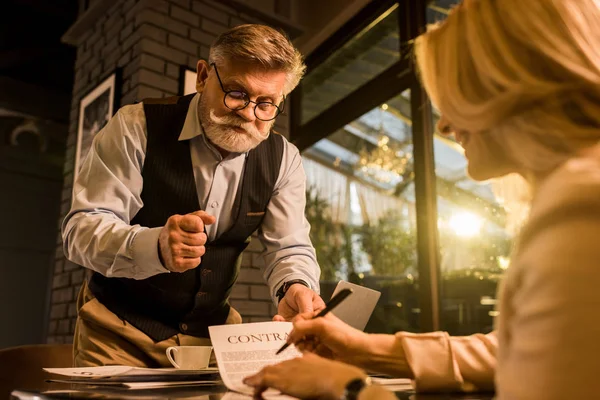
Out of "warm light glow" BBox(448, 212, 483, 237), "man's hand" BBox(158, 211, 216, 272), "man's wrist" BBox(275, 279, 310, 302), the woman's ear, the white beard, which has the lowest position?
"man's wrist" BBox(275, 279, 310, 302)

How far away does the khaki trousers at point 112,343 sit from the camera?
1242 mm

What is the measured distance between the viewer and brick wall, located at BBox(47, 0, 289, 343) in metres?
3.06

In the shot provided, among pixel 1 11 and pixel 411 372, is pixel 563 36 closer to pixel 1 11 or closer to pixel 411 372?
pixel 411 372

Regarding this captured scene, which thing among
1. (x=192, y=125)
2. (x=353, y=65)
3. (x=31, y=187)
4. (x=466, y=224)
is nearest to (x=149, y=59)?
(x=353, y=65)

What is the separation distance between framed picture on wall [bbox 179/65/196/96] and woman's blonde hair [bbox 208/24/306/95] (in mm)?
1631

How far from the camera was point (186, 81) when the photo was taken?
10.2 ft

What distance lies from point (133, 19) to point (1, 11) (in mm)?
1781

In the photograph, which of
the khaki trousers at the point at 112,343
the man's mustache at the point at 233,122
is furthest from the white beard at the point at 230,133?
the khaki trousers at the point at 112,343

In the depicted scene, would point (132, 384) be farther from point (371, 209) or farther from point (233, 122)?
point (371, 209)

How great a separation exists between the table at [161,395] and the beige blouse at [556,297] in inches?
10.7

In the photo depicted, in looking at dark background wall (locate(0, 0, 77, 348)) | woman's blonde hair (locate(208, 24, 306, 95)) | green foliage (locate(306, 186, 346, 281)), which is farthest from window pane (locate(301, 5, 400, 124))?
dark background wall (locate(0, 0, 77, 348))

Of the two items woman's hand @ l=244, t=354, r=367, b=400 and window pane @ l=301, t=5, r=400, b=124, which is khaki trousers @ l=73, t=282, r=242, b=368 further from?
window pane @ l=301, t=5, r=400, b=124

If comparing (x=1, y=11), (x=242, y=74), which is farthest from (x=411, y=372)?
(x=1, y=11)

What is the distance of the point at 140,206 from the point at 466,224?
7.91 ft
